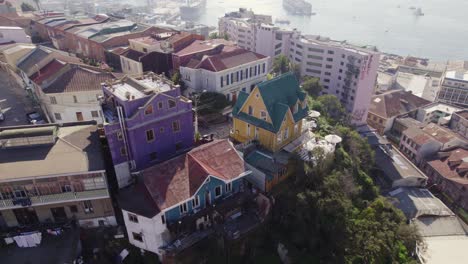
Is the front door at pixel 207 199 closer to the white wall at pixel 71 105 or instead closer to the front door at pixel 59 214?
the front door at pixel 59 214

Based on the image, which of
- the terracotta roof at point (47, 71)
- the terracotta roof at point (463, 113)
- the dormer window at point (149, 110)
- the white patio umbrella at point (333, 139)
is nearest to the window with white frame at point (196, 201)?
the dormer window at point (149, 110)

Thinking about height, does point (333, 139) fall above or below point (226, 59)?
below

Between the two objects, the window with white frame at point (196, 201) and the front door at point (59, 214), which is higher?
the window with white frame at point (196, 201)

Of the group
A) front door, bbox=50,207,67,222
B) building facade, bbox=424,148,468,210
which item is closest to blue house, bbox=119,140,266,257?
front door, bbox=50,207,67,222

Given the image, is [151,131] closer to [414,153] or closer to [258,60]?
[258,60]

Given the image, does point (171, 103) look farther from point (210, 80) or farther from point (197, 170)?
point (210, 80)

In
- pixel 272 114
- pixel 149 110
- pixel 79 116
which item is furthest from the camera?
pixel 79 116

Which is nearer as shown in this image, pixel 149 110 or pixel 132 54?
pixel 149 110

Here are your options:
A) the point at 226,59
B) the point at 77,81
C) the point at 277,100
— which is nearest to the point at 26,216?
the point at 77,81
